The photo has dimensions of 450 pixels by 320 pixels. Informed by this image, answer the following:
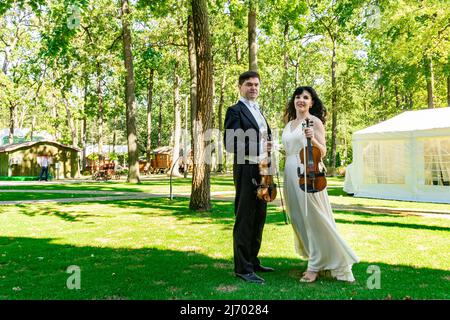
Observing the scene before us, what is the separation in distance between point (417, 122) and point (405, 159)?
137 centimetres

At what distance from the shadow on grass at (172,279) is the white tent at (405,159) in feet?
33.1

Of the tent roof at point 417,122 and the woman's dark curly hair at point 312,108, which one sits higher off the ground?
the tent roof at point 417,122

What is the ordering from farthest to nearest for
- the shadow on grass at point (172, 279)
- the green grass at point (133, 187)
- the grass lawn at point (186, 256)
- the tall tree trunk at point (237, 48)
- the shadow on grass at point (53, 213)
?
1. the tall tree trunk at point (237, 48)
2. the green grass at point (133, 187)
3. the shadow on grass at point (53, 213)
4. the grass lawn at point (186, 256)
5. the shadow on grass at point (172, 279)

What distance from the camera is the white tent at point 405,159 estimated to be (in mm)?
14500

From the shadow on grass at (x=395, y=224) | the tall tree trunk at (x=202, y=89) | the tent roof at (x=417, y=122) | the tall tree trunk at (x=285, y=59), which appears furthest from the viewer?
A: the tall tree trunk at (x=285, y=59)

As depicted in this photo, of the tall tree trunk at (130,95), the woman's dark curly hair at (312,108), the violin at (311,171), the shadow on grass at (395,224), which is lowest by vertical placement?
the shadow on grass at (395,224)

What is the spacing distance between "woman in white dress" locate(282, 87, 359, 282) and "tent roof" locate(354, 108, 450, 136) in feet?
35.6

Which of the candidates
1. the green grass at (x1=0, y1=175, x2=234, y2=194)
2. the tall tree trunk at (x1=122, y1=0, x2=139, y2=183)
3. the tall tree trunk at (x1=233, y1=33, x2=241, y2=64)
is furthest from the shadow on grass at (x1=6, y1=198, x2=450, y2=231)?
the tall tree trunk at (x1=233, y1=33, x2=241, y2=64)

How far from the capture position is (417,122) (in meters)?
15.4

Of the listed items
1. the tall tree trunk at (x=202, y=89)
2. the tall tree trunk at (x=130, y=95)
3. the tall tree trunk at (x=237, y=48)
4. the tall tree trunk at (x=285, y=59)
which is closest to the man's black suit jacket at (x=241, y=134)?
the tall tree trunk at (x=202, y=89)

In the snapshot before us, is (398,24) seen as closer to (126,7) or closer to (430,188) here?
(430,188)

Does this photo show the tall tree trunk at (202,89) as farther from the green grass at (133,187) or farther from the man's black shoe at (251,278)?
the green grass at (133,187)

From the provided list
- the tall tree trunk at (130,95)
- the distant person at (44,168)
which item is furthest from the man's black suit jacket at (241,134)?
the distant person at (44,168)

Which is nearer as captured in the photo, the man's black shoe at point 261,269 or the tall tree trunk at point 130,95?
the man's black shoe at point 261,269
